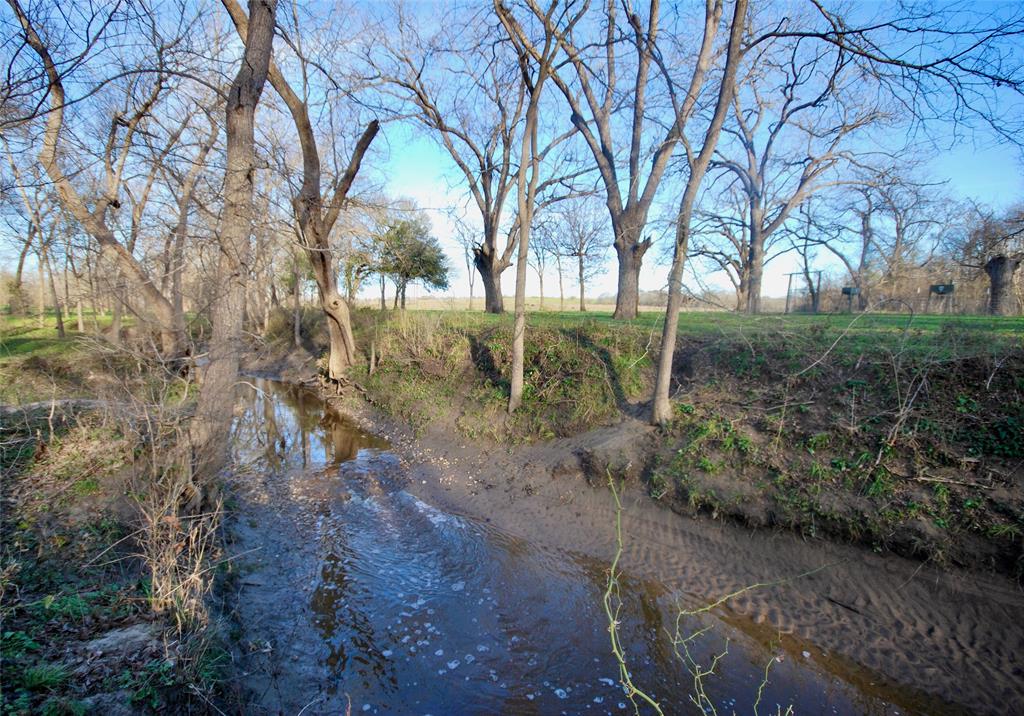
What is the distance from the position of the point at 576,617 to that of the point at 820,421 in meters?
4.52

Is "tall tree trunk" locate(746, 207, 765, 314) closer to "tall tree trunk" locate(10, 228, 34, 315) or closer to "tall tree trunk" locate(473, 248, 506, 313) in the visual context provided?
"tall tree trunk" locate(473, 248, 506, 313)

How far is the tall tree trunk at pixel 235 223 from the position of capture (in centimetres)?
620

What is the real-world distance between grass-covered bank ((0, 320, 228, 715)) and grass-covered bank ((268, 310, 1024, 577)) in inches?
223

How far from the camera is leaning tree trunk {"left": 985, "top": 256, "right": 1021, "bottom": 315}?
16062mm

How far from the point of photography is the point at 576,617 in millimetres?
5172

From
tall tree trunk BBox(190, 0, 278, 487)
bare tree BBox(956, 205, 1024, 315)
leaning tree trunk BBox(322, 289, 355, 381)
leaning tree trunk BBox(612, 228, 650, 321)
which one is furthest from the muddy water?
bare tree BBox(956, 205, 1024, 315)

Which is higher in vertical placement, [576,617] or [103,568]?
[103,568]

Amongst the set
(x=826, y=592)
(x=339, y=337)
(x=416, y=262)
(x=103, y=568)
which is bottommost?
(x=826, y=592)

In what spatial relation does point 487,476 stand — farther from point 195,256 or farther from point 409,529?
point 195,256

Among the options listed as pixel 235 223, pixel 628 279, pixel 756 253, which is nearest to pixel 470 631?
pixel 235 223

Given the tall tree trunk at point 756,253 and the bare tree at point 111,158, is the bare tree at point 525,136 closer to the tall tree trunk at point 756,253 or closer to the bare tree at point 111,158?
the bare tree at point 111,158

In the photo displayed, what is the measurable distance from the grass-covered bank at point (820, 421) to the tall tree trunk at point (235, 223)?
492 cm

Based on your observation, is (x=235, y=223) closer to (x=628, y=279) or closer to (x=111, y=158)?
(x=111, y=158)

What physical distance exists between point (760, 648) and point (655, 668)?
115cm
